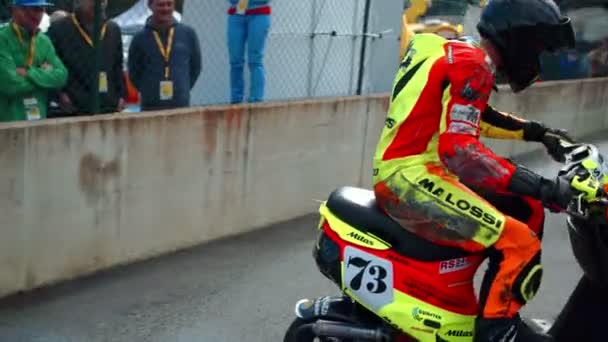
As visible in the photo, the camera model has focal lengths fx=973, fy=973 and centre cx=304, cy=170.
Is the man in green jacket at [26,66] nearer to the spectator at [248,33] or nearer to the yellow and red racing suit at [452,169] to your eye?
the spectator at [248,33]

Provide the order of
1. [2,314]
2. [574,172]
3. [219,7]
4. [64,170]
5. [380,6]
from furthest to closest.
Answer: [380,6], [219,7], [64,170], [2,314], [574,172]

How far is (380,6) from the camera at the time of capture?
1162cm

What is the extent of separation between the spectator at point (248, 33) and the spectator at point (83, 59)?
1651 mm

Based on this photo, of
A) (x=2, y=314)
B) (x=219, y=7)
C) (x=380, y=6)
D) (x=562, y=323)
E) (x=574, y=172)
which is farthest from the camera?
(x=380, y=6)

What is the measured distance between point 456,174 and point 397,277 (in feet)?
1.68

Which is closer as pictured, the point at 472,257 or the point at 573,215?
the point at 573,215

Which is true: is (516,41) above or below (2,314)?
above

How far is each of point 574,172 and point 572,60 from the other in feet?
33.1

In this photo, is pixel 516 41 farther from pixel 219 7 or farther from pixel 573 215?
pixel 219 7

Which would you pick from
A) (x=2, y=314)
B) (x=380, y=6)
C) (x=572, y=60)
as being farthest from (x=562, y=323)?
(x=572, y=60)

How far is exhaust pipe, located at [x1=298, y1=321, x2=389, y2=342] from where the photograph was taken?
4.11 m

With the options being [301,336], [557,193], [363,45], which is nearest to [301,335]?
[301,336]

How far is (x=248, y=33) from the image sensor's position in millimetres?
8914

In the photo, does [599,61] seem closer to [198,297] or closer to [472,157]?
[198,297]
